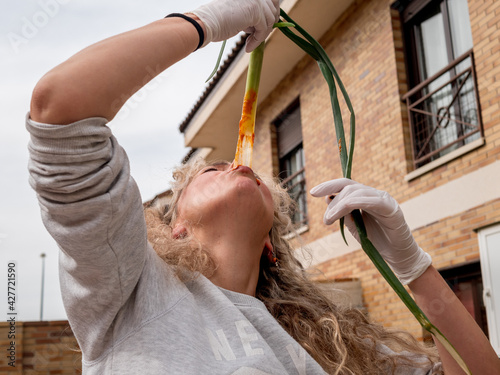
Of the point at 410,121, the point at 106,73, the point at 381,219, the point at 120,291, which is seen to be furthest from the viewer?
the point at 410,121

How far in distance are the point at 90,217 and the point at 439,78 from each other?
19.2ft

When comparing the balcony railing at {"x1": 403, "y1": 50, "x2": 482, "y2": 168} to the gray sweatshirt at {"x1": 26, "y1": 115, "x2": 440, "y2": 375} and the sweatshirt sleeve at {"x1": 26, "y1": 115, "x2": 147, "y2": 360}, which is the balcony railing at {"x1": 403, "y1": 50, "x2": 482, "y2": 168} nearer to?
the gray sweatshirt at {"x1": 26, "y1": 115, "x2": 440, "y2": 375}

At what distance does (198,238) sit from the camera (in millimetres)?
1880

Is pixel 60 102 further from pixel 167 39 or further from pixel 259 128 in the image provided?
pixel 259 128

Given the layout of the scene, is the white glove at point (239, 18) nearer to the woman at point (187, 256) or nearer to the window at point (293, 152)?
the woman at point (187, 256)

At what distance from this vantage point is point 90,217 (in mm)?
1213

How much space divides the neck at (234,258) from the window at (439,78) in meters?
4.29

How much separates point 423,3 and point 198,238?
570 cm

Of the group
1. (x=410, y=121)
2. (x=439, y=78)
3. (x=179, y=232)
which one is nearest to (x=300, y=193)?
(x=410, y=121)

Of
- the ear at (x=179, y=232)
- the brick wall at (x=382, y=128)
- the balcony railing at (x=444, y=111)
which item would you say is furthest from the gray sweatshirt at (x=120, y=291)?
the balcony railing at (x=444, y=111)

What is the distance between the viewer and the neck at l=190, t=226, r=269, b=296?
1796 millimetres

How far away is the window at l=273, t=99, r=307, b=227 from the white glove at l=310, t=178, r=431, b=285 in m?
7.00

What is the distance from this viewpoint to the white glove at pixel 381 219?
1.72m

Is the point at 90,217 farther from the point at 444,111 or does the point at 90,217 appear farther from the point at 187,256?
the point at 444,111
